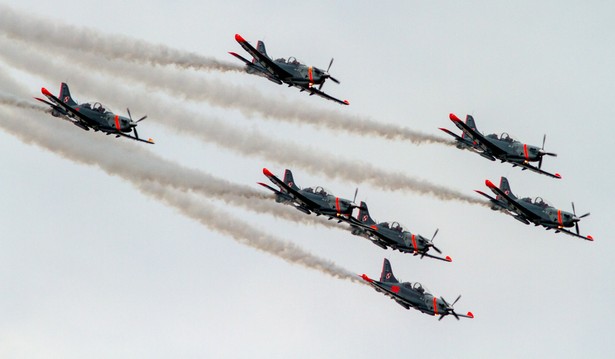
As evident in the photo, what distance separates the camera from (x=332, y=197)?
94312 millimetres

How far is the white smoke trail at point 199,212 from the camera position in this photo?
90.7m

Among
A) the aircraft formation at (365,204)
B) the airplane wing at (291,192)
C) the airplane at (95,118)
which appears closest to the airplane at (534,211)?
the aircraft formation at (365,204)

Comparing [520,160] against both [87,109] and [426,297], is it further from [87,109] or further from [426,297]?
[87,109]

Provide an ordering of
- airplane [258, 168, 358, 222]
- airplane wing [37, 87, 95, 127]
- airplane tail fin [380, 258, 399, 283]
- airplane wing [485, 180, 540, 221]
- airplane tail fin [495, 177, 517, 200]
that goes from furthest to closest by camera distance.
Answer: airplane tail fin [380, 258, 399, 283], airplane tail fin [495, 177, 517, 200], airplane wing [485, 180, 540, 221], airplane [258, 168, 358, 222], airplane wing [37, 87, 95, 127]

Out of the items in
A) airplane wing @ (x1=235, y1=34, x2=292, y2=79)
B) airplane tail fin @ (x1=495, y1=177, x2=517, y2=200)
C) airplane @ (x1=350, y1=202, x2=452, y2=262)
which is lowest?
airplane @ (x1=350, y1=202, x2=452, y2=262)

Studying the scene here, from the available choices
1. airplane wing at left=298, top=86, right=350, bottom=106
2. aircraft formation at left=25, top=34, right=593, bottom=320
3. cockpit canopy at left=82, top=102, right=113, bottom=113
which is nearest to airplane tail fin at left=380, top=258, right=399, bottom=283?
aircraft formation at left=25, top=34, right=593, bottom=320

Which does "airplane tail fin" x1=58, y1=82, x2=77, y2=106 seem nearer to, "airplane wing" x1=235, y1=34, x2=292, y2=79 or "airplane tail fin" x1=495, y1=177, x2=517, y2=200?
"airplane wing" x1=235, y1=34, x2=292, y2=79

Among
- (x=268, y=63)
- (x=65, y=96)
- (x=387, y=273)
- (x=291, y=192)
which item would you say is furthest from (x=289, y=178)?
(x=65, y=96)

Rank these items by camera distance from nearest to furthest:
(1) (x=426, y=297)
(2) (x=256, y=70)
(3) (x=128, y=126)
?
(3) (x=128, y=126), (2) (x=256, y=70), (1) (x=426, y=297)

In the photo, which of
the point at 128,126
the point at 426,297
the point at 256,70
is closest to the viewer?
the point at 128,126

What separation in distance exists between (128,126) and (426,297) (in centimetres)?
2927

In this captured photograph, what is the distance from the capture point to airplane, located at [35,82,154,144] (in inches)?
3460

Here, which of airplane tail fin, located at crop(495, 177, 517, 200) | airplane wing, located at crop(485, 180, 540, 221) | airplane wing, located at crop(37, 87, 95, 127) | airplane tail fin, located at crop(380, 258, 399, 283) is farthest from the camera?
airplane tail fin, located at crop(380, 258, 399, 283)

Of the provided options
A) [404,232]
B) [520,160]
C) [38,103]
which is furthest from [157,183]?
[520,160]
